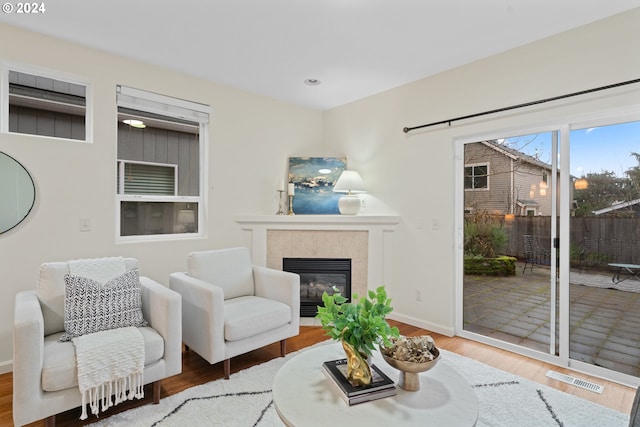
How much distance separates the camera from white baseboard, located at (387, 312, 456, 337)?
3367 millimetres

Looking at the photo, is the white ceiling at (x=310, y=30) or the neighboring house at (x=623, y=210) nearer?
the white ceiling at (x=310, y=30)

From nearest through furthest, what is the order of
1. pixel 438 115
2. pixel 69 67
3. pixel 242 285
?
1. pixel 69 67
2. pixel 242 285
3. pixel 438 115

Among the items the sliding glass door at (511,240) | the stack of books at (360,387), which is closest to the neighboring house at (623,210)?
the sliding glass door at (511,240)

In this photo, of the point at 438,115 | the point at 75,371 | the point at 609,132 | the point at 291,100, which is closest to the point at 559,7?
the point at 609,132

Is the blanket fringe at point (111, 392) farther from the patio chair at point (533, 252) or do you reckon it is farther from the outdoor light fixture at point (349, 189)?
the patio chair at point (533, 252)

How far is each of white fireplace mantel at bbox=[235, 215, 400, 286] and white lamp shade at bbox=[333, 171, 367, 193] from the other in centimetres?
39

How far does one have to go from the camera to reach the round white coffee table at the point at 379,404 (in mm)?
1314

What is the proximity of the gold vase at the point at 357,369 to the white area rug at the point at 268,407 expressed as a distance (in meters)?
0.74

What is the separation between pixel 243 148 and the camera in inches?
153

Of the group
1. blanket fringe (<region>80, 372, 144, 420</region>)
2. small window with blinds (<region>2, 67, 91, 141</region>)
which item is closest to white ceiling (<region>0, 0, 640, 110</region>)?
small window with blinds (<region>2, 67, 91, 141</region>)

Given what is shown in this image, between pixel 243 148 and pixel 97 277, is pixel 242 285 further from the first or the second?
pixel 243 148

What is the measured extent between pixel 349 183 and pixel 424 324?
1.72m

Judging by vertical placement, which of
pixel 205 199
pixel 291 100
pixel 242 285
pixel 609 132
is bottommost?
pixel 242 285

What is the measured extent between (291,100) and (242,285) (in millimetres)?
2360
